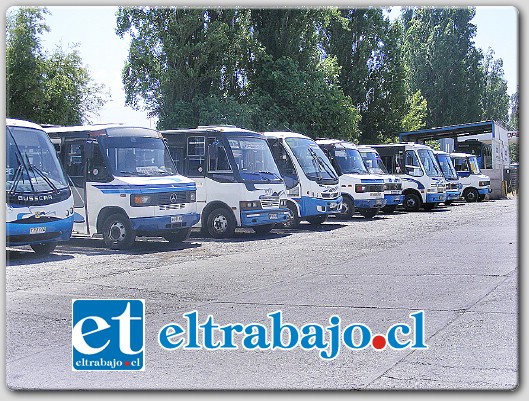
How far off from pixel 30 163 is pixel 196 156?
89.0 inches

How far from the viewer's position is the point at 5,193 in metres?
2.84

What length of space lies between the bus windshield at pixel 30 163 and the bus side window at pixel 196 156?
1.08 meters

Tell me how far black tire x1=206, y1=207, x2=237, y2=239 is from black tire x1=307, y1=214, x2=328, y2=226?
8.08ft

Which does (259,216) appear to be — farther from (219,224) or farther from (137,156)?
(137,156)

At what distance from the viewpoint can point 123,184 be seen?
485 cm

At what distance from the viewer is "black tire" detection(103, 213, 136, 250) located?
376cm

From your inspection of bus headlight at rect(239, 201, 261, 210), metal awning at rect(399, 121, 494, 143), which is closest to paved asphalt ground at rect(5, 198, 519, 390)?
metal awning at rect(399, 121, 494, 143)

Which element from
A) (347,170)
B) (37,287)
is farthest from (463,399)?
(347,170)

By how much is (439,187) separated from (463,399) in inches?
618

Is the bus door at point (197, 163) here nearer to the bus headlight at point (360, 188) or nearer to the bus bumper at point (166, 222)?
the bus bumper at point (166, 222)

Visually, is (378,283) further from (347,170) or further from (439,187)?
(439,187)

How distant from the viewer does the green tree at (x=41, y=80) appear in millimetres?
2895

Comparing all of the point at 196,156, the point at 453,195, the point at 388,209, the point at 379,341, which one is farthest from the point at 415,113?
the point at 453,195

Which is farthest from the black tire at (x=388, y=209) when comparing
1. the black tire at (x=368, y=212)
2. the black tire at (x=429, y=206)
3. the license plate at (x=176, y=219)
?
the license plate at (x=176, y=219)
